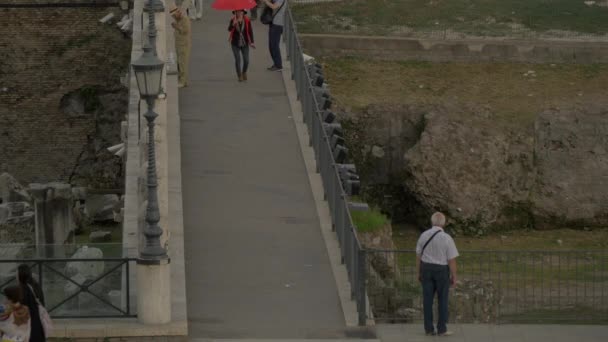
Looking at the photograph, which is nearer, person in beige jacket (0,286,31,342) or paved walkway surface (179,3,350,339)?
person in beige jacket (0,286,31,342)

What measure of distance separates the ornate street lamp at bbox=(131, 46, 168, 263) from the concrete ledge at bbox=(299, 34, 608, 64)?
16.9 meters

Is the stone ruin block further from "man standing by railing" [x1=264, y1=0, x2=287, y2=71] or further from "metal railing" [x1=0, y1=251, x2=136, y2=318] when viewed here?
"metal railing" [x1=0, y1=251, x2=136, y2=318]

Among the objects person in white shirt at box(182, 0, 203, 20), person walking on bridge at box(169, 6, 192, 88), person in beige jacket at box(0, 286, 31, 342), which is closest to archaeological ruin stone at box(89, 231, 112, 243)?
person walking on bridge at box(169, 6, 192, 88)

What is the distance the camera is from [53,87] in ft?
137

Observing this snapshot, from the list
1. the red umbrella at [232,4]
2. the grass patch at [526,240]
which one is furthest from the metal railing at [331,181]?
the grass patch at [526,240]

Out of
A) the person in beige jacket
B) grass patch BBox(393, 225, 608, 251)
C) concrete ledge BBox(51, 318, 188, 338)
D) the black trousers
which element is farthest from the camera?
grass patch BBox(393, 225, 608, 251)

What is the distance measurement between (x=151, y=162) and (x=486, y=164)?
1347 cm

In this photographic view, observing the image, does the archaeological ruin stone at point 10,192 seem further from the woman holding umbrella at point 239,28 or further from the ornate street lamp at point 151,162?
the ornate street lamp at point 151,162

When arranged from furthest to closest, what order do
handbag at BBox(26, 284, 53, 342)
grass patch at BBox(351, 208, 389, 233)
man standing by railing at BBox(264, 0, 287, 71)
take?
man standing by railing at BBox(264, 0, 287, 71) → grass patch at BBox(351, 208, 389, 233) → handbag at BBox(26, 284, 53, 342)

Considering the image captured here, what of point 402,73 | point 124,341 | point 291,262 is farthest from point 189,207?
point 402,73

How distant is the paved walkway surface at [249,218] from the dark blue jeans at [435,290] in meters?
0.94

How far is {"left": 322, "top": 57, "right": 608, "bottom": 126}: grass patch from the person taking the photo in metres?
33.0

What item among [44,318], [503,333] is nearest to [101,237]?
[503,333]

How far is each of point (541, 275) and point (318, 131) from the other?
13.4ft
